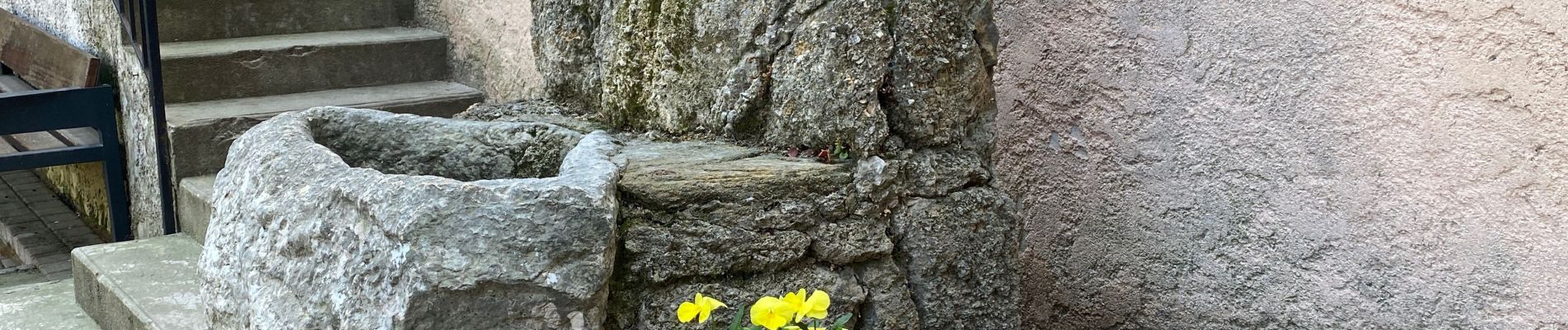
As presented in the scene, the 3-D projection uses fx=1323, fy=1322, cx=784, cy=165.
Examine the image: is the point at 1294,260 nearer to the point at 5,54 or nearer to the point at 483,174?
the point at 483,174

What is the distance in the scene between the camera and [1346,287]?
1.88 m

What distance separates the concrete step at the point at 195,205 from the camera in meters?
3.26

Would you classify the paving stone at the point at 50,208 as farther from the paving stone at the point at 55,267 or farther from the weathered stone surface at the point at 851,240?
the weathered stone surface at the point at 851,240

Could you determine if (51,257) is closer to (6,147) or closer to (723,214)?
(6,147)

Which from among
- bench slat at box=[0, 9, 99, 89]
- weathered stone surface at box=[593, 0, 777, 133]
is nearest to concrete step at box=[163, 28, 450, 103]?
bench slat at box=[0, 9, 99, 89]

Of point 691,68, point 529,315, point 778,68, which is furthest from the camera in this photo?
point 691,68

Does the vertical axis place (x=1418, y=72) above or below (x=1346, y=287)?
above

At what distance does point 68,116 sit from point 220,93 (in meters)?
0.40

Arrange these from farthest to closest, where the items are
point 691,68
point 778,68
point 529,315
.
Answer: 1. point 691,68
2. point 778,68
3. point 529,315

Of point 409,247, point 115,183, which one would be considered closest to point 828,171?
point 409,247

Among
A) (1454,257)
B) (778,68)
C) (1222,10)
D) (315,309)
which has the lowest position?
(315,309)

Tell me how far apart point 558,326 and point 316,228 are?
313 mm

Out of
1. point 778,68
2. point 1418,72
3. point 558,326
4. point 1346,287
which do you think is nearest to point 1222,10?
point 1418,72

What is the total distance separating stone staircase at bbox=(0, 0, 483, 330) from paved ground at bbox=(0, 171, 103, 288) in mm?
706
